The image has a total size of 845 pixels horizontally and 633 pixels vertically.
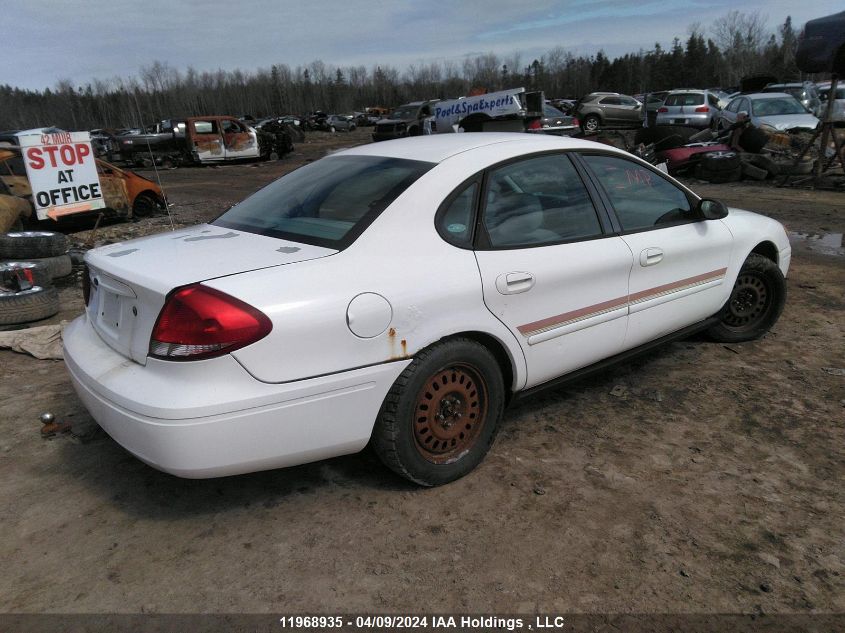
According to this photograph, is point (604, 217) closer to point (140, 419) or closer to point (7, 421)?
point (140, 419)

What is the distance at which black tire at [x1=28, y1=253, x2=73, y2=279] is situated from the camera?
640cm

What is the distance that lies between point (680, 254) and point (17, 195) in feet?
29.1

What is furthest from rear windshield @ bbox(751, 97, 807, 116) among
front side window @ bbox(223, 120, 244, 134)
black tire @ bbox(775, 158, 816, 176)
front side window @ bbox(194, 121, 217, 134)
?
front side window @ bbox(194, 121, 217, 134)

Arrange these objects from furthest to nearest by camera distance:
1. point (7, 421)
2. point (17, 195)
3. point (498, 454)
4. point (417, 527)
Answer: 1. point (17, 195)
2. point (7, 421)
3. point (498, 454)
4. point (417, 527)

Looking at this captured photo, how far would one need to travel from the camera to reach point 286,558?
2396 mm

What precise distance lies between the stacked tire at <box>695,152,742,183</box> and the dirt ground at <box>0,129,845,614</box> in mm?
9788

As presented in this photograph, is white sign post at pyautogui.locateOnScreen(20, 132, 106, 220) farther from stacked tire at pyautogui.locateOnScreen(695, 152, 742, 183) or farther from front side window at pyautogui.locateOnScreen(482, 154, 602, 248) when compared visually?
stacked tire at pyautogui.locateOnScreen(695, 152, 742, 183)

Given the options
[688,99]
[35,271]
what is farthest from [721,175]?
[35,271]

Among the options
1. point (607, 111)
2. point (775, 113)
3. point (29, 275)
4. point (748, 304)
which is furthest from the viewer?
point (607, 111)

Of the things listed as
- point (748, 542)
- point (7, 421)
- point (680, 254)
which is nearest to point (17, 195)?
point (7, 421)

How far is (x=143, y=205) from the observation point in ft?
→ 37.2

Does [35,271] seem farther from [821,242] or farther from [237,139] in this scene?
[237,139]

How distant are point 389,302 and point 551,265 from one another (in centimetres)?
94

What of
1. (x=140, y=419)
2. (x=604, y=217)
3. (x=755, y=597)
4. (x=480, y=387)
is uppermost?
(x=604, y=217)
